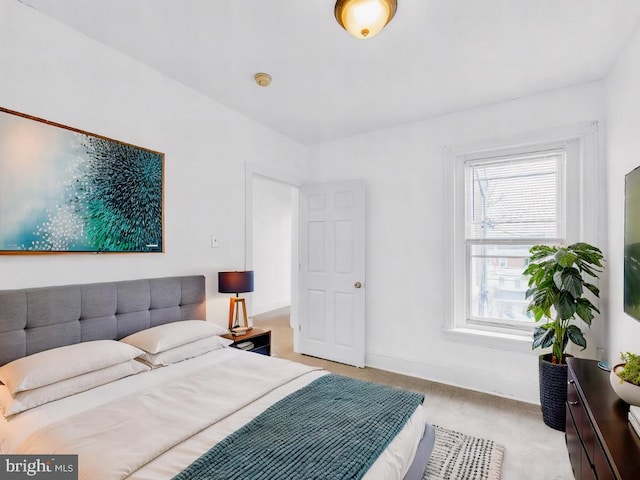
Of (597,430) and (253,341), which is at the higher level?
(597,430)

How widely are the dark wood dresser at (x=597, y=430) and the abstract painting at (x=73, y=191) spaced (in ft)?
9.03

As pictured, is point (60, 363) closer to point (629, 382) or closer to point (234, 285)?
point (234, 285)

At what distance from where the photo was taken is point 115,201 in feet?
7.64

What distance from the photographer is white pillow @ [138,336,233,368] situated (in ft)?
6.97

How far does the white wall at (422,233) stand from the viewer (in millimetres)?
2967

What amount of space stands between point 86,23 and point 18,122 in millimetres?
746

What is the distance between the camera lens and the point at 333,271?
3.97m

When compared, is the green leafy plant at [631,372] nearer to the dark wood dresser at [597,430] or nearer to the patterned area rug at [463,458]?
the dark wood dresser at [597,430]

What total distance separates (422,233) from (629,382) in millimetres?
2158

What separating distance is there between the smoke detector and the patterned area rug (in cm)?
291

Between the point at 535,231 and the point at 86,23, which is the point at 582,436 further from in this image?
the point at 86,23

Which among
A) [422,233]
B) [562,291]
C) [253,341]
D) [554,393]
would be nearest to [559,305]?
[562,291]

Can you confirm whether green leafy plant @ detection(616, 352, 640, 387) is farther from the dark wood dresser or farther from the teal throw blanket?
the teal throw blanket

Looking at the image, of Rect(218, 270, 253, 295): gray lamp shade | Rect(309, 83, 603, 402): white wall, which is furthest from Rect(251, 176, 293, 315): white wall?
Rect(218, 270, 253, 295): gray lamp shade
